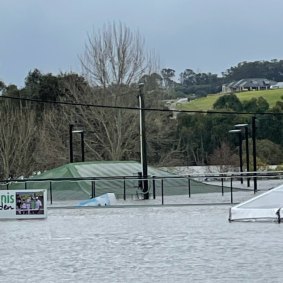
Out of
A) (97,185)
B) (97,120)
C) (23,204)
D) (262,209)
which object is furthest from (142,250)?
(97,120)

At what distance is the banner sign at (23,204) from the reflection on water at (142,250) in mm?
1332

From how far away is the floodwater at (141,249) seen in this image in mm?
13414

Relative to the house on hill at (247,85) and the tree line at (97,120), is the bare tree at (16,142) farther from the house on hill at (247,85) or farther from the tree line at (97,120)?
the house on hill at (247,85)

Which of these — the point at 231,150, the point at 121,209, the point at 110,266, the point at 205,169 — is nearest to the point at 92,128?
the point at 205,169

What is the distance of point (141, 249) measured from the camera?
58.5 feet

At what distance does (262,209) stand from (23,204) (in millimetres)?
9887

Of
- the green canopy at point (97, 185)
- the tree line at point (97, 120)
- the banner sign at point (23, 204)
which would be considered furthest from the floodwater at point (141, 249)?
the tree line at point (97, 120)

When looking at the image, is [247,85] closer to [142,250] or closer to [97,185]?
[97,185]

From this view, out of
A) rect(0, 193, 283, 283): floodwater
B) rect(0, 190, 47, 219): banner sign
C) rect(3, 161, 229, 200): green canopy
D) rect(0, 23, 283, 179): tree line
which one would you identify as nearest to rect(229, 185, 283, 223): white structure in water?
rect(0, 193, 283, 283): floodwater

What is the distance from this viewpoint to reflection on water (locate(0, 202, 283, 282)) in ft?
44.0

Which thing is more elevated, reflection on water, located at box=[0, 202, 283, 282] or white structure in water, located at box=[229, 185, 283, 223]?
white structure in water, located at box=[229, 185, 283, 223]

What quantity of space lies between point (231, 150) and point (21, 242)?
6210 centimetres

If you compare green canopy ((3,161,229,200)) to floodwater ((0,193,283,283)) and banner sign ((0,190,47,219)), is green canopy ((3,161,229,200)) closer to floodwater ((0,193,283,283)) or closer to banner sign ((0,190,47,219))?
banner sign ((0,190,47,219))

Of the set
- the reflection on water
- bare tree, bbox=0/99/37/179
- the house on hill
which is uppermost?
the house on hill
